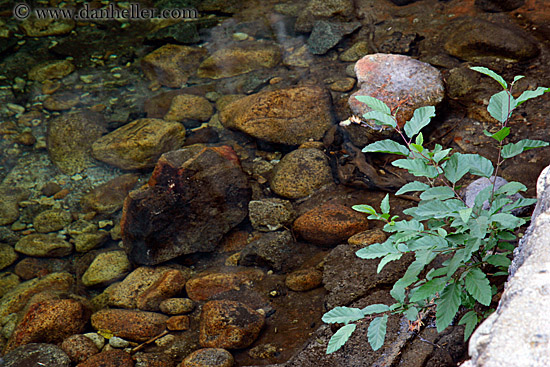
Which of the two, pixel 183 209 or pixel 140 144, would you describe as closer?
pixel 183 209

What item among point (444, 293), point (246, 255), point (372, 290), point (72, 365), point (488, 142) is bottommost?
point (72, 365)

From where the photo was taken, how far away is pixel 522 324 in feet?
3.75

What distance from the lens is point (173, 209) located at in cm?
A: 394

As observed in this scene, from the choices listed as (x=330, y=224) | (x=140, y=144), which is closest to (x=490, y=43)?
(x=330, y=224)

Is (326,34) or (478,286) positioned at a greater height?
(326,34)

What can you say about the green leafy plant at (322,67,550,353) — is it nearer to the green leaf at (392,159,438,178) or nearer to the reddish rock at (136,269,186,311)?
the green leaf at (392,159,438,178)

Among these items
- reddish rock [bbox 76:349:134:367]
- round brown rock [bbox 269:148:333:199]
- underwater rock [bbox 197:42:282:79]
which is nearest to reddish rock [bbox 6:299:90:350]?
reddish rock [bbox 76:349:134:367]

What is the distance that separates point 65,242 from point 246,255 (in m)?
1.89

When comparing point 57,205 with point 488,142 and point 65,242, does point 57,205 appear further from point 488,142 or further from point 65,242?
point 488,142

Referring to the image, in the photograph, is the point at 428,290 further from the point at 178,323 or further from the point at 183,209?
the point at 183,209

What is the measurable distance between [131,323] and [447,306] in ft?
7.75

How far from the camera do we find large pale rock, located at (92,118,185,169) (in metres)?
4.79

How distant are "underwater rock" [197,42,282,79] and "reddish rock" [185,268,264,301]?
296cm

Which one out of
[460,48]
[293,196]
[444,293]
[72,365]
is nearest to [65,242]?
[72,365]
